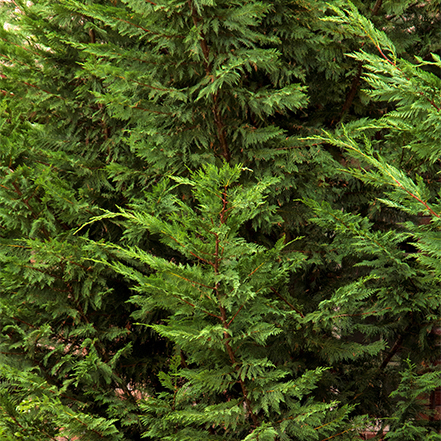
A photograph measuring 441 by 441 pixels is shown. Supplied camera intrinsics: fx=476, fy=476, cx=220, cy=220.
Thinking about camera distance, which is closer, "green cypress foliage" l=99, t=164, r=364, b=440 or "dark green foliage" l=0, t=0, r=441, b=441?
"green cypress foliage" l=99, t=164, r=364, b=440

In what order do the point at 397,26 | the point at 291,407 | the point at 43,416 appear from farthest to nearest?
1. the point at 397,26
2. the point at 43,416
3. the point at 291,407

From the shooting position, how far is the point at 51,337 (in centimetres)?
362

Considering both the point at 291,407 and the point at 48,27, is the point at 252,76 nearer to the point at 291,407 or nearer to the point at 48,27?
the point at 48,27

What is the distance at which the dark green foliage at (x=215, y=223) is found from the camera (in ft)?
8.54

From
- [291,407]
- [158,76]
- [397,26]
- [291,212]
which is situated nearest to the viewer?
[291,407]

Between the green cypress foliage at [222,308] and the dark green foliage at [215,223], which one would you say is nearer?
the green cypress foliage at [222,308]

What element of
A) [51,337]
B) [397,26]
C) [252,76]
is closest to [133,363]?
[51,337]

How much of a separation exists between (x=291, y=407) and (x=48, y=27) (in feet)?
11.0

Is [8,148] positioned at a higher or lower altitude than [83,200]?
higher

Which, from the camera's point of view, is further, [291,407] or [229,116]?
[229,116]

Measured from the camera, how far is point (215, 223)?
2.34 metres

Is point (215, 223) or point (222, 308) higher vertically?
point (215, 223)

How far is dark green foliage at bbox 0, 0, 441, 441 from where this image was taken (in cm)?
260

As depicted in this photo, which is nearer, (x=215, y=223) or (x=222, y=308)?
(x=215, y=223)
